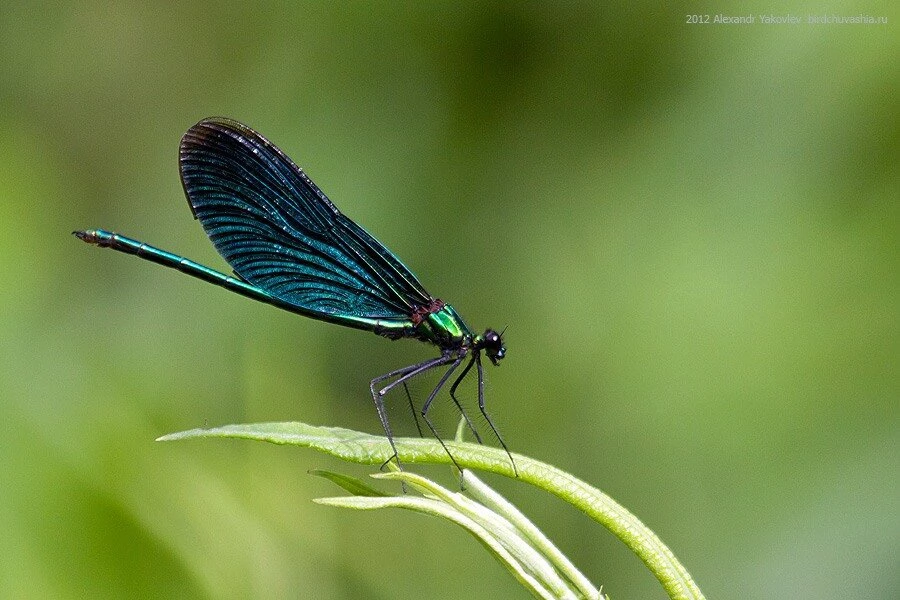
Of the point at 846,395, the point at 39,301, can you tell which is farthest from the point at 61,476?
the point at 846,395

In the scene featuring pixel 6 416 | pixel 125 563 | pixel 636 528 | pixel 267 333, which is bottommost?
pixel 125 563

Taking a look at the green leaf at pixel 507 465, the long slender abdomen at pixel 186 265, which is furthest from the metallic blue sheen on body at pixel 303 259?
the green leaf at pixel 507 465

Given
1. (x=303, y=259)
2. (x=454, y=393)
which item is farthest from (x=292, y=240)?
(x=454, y=393)

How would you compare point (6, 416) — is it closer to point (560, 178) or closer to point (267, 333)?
point (267, 333)

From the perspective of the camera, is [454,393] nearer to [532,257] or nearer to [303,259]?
[303,259]

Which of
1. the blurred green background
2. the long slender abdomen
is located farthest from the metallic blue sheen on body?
the blurred green background

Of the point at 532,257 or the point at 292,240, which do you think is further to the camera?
the point at 532,257

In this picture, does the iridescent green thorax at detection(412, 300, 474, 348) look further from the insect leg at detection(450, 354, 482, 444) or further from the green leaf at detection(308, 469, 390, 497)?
the green leaf at detection(308, 469, 390, 497)
